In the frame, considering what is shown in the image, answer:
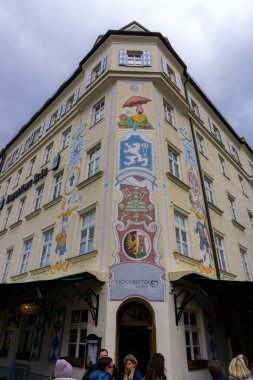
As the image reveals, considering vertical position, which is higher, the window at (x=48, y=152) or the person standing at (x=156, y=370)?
the window at (x=48, y=152)

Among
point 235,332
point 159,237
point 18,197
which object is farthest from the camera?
point 18,197

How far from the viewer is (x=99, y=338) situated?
775 cm

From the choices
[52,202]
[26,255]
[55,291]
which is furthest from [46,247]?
[55,291]

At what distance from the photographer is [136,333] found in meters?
8.34

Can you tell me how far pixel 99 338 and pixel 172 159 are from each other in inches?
323

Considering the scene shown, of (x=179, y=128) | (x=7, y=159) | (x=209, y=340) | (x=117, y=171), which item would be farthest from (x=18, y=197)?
(x=209, y=340)

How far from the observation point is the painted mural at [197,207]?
10938 millimetres

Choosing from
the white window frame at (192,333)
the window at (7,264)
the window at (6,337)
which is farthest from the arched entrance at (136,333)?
the window at (7,264)

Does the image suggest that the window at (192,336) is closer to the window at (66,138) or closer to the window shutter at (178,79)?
the window at (66,138)

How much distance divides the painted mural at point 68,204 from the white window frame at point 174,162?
4.41 meters

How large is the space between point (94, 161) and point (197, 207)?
17.3ft

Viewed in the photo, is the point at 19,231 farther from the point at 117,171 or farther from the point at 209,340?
the point at 209,340

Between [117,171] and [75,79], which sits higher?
[75,79]

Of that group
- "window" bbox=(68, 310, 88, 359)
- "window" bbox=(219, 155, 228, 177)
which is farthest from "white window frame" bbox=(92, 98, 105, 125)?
"window" bbox=(68, 310, 88, 359)
